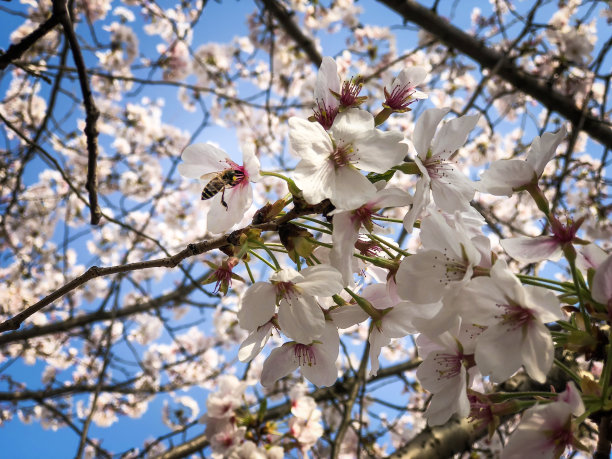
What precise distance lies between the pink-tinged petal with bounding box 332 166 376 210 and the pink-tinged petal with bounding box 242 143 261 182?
162 millimetres

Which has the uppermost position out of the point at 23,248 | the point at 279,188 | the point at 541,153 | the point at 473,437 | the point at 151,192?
the point at 151,192

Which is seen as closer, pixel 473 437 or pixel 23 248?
pixel 473 437

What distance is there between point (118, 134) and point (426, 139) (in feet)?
18.2

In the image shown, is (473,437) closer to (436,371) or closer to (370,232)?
(436,371)

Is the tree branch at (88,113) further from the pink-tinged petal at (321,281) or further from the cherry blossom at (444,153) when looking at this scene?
the cherry blossom at (444,153)

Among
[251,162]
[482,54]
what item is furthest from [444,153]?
[482,54]

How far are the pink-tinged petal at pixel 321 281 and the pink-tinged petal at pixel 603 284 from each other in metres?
0.35

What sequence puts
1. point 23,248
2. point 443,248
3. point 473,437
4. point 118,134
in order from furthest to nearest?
point 118,134
point 23,248
point 473,437
point 443,248

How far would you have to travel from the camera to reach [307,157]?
0.70 m

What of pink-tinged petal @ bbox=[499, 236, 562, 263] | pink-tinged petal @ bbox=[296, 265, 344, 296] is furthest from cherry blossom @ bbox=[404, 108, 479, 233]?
pink-tinged petal @ bbox=[296, 265, 344, 296]

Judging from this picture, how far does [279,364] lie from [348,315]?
21cm

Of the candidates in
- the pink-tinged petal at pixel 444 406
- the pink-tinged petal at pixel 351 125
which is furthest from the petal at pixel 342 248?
the pink-tinged petal at pixel 444 406

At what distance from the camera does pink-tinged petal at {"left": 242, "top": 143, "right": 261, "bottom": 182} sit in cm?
78

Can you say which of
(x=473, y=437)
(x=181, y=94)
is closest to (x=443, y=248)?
(x=473, y=437)
